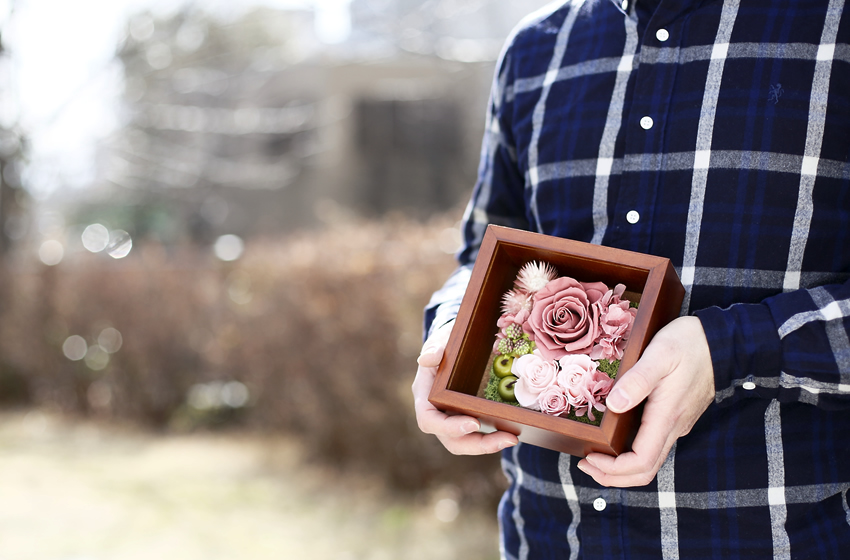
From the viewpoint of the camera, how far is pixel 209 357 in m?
6.50

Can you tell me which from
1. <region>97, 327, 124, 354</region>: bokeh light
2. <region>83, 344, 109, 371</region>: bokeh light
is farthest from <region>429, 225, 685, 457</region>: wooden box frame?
<region>83, 344, 109, 371</region>: bokeh light

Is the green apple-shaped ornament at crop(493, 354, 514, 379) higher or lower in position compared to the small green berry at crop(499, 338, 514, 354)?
lower

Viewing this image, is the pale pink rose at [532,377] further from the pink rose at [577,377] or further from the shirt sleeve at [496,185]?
the shirt sleeve at [496,185]

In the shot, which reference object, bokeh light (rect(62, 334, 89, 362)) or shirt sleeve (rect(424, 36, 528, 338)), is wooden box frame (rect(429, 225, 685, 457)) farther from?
bokeh light (rect(62, 334, 89, 362))

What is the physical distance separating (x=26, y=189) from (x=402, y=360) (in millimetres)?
7478

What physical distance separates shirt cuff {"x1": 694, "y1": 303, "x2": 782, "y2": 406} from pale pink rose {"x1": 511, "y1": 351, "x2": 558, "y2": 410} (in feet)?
0.72

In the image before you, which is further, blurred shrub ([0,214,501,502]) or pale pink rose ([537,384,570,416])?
blurred shrub ([0,214,501,502])

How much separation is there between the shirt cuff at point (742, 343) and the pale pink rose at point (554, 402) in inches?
8.1

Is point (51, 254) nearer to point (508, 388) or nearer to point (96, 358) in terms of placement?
point (96, 358)

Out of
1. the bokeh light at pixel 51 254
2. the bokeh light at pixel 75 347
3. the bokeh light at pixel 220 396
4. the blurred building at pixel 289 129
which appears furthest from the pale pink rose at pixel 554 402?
the blurred building at pixel 289 129

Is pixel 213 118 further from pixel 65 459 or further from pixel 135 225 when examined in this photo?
pixel 65 459

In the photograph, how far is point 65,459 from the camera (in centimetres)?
600

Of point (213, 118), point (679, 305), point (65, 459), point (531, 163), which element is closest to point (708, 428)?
point (679, 305)

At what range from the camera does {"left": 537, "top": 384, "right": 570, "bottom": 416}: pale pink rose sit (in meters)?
1.04
